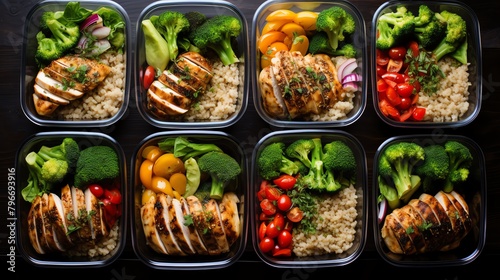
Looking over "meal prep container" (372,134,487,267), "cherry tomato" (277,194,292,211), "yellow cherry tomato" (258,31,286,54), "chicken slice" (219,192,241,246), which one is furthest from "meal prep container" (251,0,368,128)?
"chicken slice" (219,192,241,246)

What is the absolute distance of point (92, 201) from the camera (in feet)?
9.90

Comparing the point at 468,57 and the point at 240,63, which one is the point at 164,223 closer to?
the point at 240,63

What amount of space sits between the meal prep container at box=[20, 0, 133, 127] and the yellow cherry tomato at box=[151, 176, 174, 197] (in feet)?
1.46

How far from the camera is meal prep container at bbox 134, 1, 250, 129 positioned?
310cm

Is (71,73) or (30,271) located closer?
(71,73)

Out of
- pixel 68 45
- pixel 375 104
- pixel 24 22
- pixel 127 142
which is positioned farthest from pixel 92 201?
pixel 375 104

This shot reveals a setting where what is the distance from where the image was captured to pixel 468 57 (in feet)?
10.7

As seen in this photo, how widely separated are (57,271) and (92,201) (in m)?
0.62

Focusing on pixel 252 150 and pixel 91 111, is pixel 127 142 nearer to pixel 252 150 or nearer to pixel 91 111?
pixel 91 111

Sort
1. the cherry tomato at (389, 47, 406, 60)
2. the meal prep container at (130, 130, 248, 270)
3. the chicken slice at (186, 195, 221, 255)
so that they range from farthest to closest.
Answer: the cherry tomato at (389, 47, 406, 60) → the meal prep container at (130, 130, 248, 270) → the chicken slice at (186, 195, 221, 255)

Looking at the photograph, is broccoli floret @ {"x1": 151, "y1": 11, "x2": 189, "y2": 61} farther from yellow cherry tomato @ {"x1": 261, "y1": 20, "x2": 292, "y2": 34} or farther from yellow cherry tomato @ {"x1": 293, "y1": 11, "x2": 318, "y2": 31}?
yellow cherry tomato @ {"x1": 293, "y1": 11, "x2": 318, "y2": 31}

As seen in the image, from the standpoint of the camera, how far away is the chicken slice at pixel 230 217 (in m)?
3.04

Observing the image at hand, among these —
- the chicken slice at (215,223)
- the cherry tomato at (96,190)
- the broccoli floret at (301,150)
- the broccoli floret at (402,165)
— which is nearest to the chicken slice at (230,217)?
the chicken slice at (215,223)

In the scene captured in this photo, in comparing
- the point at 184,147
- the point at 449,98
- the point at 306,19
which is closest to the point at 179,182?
the point at 184,147
